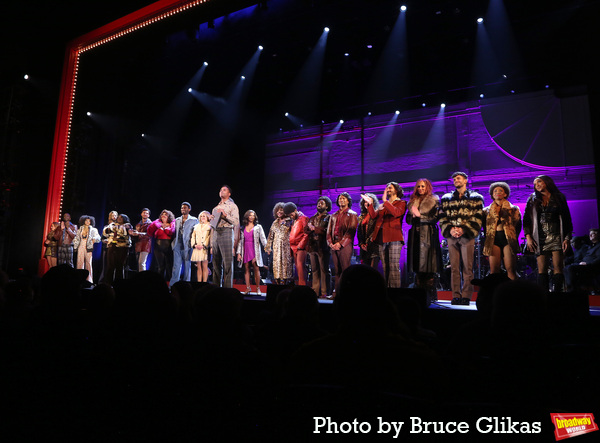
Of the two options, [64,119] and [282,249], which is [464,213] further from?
[64,119]

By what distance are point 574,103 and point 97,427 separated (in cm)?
1403

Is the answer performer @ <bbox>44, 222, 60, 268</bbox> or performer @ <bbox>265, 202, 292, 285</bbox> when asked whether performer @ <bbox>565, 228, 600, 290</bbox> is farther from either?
performer @ <bbox>44, 222, 60, 268</bbox>

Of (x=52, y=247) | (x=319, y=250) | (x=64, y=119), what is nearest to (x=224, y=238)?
(x=319, y=250)

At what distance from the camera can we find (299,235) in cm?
838

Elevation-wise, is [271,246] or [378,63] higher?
[378,63]

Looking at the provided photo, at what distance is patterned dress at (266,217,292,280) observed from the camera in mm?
8766

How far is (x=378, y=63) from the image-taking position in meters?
11.4

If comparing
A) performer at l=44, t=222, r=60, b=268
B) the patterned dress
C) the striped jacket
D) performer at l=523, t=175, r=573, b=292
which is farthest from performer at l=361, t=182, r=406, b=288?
performer at l=44, t=222, r=60, b=268

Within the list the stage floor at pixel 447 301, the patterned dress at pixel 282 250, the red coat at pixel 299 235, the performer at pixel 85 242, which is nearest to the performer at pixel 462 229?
the stage floor at pixel 447 301

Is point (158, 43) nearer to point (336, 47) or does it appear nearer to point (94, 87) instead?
point (94, 87)

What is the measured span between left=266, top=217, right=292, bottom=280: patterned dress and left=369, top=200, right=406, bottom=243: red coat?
7.16 feet

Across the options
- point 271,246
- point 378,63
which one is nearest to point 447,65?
point 378,63

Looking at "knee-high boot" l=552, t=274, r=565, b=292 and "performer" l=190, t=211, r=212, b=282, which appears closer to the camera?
"knee-high boot" l=552, t=274, r=565, b=292

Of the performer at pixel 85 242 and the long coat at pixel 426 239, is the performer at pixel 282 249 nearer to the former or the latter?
the long coat at pixel 426 239
